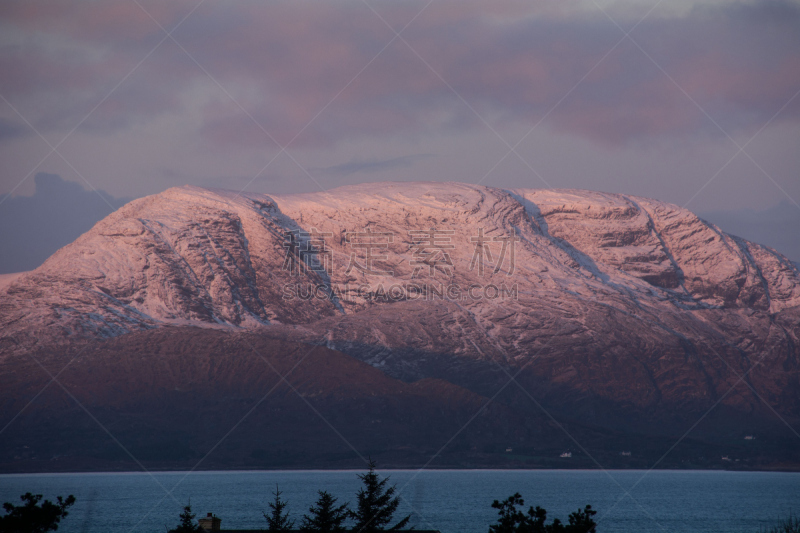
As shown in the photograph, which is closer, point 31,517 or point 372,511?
point 31,517

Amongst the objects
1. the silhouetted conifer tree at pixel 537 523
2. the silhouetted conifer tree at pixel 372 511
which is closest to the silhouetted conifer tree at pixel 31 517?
the silhouetted conifer tree at pixel 372 511

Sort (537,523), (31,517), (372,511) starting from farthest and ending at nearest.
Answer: (372,511) < (537,523) < (31,517)

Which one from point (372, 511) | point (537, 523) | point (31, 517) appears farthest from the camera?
point (372, 511)

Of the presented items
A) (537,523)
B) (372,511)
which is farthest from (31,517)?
(537,523)

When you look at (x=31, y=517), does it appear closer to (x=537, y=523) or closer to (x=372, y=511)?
(x=372, y=511)

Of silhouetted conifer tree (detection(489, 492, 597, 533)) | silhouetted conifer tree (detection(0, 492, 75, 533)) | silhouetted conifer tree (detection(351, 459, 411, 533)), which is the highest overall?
silhouetted conifer tree (detection(351, 459, 411, 533))

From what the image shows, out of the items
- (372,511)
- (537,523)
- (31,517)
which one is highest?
(372,511)

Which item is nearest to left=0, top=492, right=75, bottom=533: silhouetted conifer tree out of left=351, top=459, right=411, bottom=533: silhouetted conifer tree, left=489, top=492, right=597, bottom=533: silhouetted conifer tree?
left=351, top=459, right=411, bottom=533: silhouetted conifer tree

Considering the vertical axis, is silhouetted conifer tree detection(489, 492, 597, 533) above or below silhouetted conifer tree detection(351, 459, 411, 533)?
below

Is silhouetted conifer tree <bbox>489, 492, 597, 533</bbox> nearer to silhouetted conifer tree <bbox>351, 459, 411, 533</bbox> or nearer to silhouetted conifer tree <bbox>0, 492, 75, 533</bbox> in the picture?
silhouetted conifer tree <bbox>351, 459, 411, 533</bbox>

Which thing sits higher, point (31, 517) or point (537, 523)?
point (31, 517)

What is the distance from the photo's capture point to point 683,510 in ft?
655

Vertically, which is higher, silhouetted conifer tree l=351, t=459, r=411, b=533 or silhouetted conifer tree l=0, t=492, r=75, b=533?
silhouetted conifer tree l=351, t=459, r=411, b=533

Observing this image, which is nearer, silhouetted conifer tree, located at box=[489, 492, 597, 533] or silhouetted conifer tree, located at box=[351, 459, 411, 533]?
silhouetted conifer tree, located at box=[489, 492, 597, 533]
